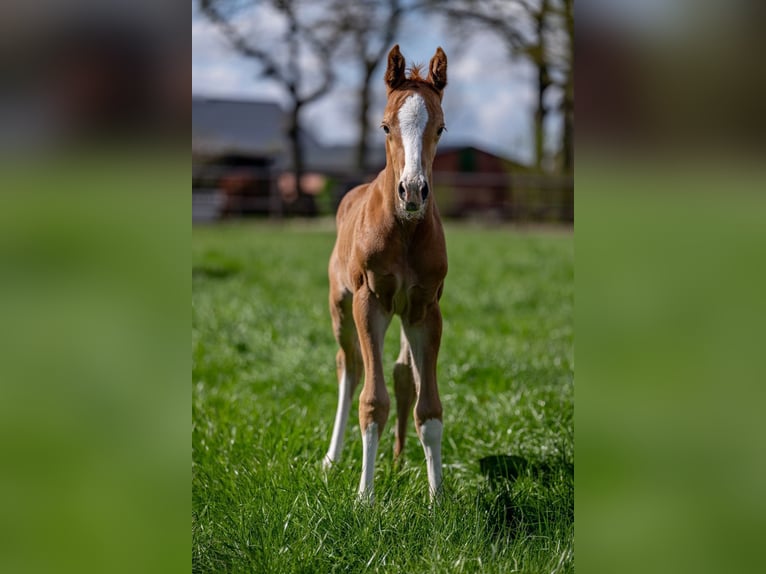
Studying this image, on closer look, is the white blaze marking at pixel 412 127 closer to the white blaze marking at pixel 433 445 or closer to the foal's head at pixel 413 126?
the foal's head at pixel 413 126

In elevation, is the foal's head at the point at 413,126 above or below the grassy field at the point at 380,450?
above

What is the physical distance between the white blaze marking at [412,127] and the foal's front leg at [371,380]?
698 mm

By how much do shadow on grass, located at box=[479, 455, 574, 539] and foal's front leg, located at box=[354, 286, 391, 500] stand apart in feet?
1.72

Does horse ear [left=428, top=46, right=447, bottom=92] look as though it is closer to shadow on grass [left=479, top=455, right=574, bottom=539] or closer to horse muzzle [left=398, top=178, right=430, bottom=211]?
horse muzzle [left=398, top=178, right=430, bottom=211]

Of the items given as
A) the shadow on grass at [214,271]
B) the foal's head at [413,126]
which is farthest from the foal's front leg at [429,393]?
the shadow on grass at [214,271]

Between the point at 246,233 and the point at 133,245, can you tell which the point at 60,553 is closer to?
the point at 133,245

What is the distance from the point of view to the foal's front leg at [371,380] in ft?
9.29

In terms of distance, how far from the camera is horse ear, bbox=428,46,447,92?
265cm

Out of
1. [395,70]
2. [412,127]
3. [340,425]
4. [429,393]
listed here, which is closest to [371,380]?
[429,393]

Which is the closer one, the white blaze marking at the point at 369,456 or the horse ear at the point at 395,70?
the horse ear at the point at 395,70

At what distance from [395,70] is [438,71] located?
7.1 inches

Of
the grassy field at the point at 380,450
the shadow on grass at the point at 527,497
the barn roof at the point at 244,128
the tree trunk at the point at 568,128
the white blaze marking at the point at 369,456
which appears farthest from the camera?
the barn roof at the point at 244,128

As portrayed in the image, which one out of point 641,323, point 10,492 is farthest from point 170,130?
point 641,323

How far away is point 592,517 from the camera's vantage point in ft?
5.05
